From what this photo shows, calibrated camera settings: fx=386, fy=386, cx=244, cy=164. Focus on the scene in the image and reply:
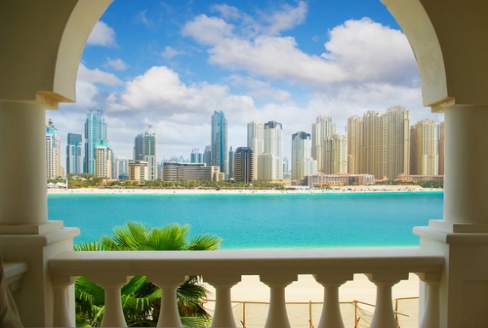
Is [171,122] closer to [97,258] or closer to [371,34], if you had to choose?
[371,34]

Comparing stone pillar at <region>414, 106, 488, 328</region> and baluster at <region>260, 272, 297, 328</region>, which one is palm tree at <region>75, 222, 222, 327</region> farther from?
stone pillar at <region>414, 106, 488, 328</region>

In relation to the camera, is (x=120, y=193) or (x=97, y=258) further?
(x=120, y=193)

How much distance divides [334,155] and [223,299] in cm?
5845

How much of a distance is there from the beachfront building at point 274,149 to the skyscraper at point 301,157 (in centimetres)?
212

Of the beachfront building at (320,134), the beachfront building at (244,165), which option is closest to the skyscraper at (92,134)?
the beachfront building at (244,165)

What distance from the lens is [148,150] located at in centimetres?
6197

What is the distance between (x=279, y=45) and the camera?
63.7 meters

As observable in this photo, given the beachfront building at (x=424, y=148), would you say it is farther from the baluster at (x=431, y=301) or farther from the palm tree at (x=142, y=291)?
the baluster at (x=431, y=301)

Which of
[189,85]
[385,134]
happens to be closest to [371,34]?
[385,134]

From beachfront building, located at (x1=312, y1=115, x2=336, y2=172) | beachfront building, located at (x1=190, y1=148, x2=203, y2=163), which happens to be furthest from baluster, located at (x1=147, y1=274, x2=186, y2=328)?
beachfront building, located at (x1=190, y1=148, x2=203, y2=163)

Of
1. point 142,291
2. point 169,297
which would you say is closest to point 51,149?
point 142,291

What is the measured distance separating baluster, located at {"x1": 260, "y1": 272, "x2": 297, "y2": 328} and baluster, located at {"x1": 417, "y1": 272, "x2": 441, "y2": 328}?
24.8 inches

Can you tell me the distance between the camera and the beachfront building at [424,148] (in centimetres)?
4809

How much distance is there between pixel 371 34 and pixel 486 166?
221 feet
